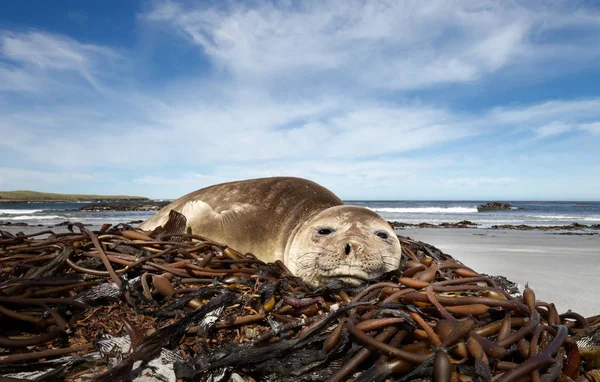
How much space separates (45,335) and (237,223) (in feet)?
7.37

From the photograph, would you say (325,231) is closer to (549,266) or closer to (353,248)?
(353,248)

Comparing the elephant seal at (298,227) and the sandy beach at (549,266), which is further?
the sandy beach at (549,266)

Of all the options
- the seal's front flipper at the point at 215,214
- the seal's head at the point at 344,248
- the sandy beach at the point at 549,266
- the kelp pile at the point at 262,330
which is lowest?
the sandy beach at the point at 549,266

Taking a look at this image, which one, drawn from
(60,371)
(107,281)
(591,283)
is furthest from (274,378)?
(591,283)

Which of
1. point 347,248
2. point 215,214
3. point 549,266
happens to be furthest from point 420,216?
point 347,248

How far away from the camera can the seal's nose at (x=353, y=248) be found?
7.88ft

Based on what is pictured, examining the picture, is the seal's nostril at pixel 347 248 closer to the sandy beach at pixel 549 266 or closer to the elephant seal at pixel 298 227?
the elephant seal at pixel 298 227

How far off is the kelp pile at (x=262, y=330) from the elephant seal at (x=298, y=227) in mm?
429

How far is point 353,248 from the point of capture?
242 centimetres

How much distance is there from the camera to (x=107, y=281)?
6.37 ft

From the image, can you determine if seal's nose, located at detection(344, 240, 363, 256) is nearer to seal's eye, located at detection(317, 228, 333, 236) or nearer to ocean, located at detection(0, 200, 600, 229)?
seal's eye, located at detection(317, 228, 333, 236)

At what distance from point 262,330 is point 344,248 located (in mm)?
916

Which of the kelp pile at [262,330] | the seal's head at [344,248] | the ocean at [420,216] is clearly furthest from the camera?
the ocean at [420,216]

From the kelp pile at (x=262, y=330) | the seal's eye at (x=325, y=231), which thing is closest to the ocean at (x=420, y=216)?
the seal's eye at (x=325, y=231)
